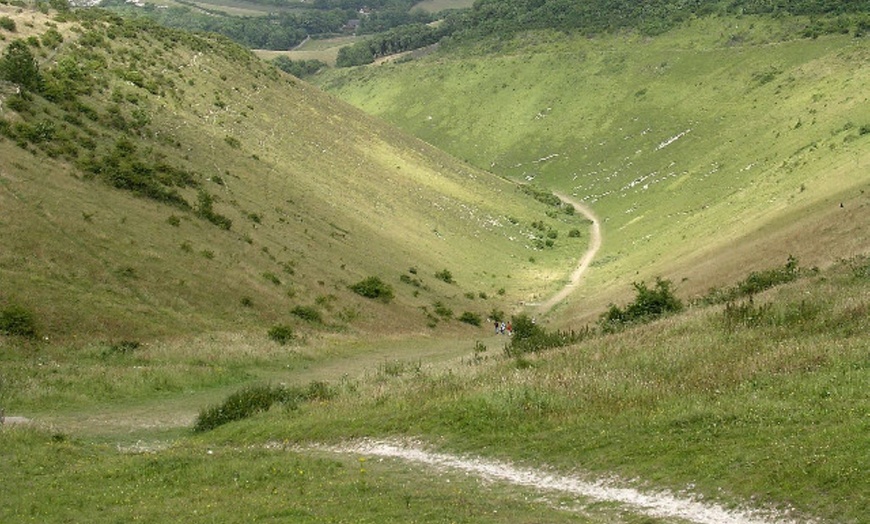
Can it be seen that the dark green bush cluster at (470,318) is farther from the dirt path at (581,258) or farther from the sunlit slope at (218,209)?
the dirt path at (581,258)

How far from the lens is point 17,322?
31078 mm

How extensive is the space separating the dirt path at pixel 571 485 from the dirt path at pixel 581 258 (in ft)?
117

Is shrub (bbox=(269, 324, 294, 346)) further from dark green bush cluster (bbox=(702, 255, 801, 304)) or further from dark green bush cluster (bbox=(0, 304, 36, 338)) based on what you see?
dark green bush cluster (bbox=(702, 255, 801, 304))

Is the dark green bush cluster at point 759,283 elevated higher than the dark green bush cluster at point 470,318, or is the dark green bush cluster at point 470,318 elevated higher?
the dark green bush cluster at point 759,283

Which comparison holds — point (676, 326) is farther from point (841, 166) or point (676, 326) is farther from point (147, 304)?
point (841, 166)

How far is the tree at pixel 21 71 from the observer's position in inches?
1981

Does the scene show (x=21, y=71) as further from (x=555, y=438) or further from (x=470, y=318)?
(x=555, y=438)

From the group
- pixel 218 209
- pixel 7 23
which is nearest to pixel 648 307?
pixel 218 209

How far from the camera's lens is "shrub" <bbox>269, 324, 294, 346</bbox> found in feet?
126

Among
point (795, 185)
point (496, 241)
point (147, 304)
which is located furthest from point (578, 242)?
point (147, 304)

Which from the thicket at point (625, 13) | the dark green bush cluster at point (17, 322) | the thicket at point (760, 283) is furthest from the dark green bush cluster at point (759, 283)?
the thicket at point (625, 13)

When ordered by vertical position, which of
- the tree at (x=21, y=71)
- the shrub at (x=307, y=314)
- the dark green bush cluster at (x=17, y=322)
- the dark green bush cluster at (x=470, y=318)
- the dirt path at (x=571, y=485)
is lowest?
the dark green bush cluster at (x=470, y=318)

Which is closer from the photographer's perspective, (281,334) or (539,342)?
(539,342)

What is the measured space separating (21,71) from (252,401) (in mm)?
35093
